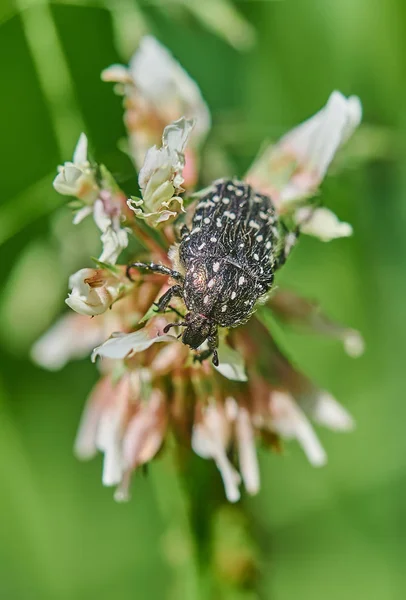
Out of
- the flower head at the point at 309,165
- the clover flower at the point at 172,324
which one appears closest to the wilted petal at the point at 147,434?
the clover flower at the point at 172,324

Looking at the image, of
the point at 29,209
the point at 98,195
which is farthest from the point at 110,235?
the point at 29,209

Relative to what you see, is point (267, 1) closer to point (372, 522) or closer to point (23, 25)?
point (23, 25)

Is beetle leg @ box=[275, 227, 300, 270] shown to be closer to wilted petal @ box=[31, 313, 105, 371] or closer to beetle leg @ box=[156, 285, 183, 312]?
beetle leg @ box=[156, 285, 183, 312]

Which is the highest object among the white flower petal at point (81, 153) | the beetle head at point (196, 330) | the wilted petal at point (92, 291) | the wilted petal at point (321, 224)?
the white flower petal at point (81, 153)

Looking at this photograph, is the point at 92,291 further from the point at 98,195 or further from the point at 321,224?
the point at 321,224

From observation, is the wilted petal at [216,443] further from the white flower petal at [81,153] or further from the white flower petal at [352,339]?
the white flower petal at [81,153]

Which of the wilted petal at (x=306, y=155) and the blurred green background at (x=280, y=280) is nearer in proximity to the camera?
the wilted petal at (x=306, y=155)

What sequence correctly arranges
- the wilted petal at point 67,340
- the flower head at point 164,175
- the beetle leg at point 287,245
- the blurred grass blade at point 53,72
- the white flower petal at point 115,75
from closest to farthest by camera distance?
the flower head at point 164,175
the beetle leg at point 287,245
the white flower petal at point 115,75
the wilted petal at point 67,340
the blurred grass blade at point 53,72
